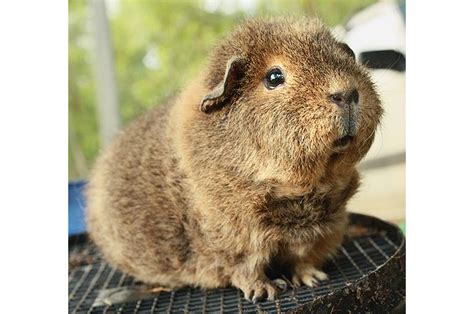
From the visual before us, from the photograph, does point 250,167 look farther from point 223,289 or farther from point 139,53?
point 139,53

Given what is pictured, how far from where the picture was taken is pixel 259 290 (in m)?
1.95

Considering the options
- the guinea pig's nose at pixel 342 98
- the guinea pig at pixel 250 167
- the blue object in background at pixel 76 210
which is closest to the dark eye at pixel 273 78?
the guinea pig at pixel 250 167

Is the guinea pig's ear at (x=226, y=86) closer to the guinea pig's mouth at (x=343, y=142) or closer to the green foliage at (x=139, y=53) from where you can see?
the guinea pig's mouth at (x=343, y=142)

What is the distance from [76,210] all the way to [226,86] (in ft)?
5.07

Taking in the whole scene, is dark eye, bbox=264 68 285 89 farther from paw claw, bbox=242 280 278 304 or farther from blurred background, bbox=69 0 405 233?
paw claw, bbox=242 280 278 304

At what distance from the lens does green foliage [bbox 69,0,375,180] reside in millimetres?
3760

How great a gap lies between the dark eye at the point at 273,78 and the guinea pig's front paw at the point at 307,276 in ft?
2.32

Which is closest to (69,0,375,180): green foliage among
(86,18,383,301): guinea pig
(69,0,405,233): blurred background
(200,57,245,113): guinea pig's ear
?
(69,0,405,233): blurred background

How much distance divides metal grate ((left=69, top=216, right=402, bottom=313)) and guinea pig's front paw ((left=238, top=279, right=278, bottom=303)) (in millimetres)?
25

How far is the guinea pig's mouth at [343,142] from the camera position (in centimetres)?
168
